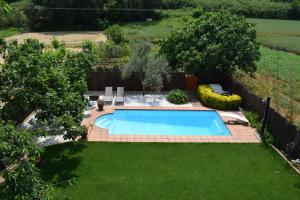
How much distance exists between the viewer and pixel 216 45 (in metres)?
22.4

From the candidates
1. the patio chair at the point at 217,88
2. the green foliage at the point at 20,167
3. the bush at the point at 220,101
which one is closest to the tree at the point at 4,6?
the green foliage at the point at 20,167

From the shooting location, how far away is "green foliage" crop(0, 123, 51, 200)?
8.00m

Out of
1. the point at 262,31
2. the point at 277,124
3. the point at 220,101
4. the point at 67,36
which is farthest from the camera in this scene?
the point at 67,36

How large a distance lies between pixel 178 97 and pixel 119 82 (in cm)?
434

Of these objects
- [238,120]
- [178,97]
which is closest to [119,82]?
[178,97]

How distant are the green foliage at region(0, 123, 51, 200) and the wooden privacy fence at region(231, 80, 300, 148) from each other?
1064cm

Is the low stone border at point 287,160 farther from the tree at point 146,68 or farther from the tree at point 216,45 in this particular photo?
the tree at point 146,68

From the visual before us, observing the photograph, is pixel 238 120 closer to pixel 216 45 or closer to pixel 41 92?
pixel 216 45

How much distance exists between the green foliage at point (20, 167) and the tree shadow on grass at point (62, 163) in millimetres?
3894

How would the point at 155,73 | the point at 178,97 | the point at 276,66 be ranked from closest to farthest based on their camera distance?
1. the point at 178,97
2. the point at 155,73
3. the point at 276,66

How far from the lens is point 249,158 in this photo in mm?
15531

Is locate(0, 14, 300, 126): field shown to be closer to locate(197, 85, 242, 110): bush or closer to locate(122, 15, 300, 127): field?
locate(122, 15, 300, 127): field

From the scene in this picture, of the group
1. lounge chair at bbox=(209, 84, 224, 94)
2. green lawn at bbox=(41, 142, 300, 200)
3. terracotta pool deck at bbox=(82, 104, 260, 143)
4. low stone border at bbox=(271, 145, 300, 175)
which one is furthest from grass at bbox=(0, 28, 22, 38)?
low stone border at bbox=(271, 145, 300, 175)

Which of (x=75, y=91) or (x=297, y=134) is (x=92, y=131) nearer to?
(x=75, y=91)
